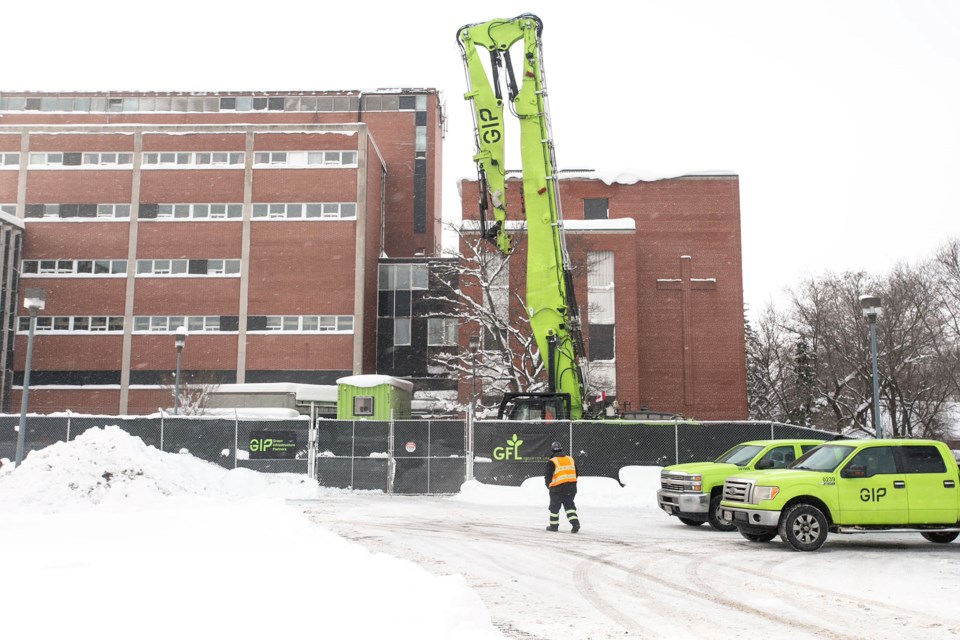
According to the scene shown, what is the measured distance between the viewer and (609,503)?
2195 centimetres

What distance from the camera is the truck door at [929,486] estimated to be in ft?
45.9

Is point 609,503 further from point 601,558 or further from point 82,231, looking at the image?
point 82,231

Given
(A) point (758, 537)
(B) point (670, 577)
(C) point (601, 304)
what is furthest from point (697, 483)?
(C) point (601, 304)

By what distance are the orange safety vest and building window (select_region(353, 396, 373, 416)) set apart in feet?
60.5

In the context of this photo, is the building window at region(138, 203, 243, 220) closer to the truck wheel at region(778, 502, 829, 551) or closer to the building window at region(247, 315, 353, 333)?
the building window at region(247, 315, 353, 333)

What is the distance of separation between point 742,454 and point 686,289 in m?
31.0

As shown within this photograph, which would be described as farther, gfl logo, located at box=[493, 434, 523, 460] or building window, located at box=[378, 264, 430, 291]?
building window, located at box=[378, 264, 430, 291]

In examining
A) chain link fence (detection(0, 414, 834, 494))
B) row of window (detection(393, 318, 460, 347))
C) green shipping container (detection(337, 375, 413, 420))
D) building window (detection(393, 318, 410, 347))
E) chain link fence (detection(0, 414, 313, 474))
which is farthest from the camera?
building window (detection(393, 318, 410, 347))

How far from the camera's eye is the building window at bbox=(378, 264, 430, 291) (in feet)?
167

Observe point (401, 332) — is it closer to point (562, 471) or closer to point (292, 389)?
point (292, 389)

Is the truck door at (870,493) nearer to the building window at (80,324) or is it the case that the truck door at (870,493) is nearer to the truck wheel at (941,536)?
the truck wheel at (941,536)

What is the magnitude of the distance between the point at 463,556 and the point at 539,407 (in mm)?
11441

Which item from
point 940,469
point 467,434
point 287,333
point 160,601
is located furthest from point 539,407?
point 287,333

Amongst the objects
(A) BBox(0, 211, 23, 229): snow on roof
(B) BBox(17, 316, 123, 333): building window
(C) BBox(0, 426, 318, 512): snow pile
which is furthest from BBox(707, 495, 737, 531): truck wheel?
(A) BBox(0, 211, 23, 229): snow on roof
